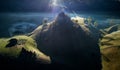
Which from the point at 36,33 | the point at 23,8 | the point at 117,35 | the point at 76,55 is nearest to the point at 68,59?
the point at 76,55

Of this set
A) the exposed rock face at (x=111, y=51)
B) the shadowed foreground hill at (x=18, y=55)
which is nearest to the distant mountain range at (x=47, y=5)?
the exposed rock face at (x=111, y=51)

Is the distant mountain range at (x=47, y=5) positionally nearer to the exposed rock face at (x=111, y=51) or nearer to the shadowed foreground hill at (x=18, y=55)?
the exposed rock face at (x=111, y=51)

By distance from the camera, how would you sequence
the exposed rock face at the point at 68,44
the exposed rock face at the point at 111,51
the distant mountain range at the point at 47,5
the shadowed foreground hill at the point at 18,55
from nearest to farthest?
the shadowed foreground hill at the point at 18,55
the exposed rock face at the point at 68,44
the exposed rock face at the point at 111,51
the distant mountain range at the point at 47,5

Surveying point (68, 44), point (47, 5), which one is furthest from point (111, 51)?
point (47, 5)

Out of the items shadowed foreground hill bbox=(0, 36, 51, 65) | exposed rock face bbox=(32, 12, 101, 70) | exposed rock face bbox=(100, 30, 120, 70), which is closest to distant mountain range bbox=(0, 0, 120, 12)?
exposed rock face bbox=(100, 30, 120, 70)

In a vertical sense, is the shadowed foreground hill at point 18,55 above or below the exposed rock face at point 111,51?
above

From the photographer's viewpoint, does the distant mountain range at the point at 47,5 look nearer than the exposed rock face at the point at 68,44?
No
